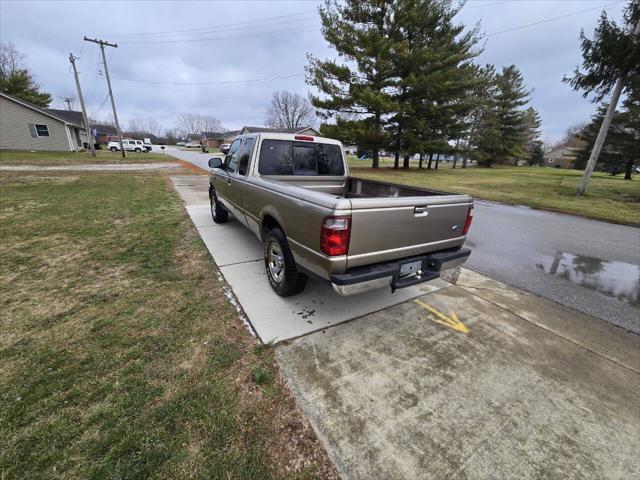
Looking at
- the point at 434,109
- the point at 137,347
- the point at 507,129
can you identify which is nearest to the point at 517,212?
the point at 137,347

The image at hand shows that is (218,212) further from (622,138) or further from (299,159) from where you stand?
(622,138)

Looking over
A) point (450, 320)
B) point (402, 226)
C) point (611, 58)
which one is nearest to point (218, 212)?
point (402, 226)

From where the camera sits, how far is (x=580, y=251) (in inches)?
233

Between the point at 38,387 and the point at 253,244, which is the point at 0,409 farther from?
the point at 253,244

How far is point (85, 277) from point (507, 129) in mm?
54001

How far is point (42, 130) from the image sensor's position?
26531mm

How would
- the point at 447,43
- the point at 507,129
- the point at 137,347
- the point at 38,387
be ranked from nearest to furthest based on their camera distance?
the point at 38,387
the point at 137,347
the point at 447,43
the point at 507,129

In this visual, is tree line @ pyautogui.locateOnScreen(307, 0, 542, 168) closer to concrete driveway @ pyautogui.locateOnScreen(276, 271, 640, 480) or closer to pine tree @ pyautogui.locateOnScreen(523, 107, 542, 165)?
concrete driveway @ pyautogui.locateOnScreen(276, 271, 640, 480)

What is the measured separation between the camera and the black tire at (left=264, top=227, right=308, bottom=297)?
318 centimetres

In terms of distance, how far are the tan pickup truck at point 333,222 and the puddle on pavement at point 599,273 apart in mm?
2619

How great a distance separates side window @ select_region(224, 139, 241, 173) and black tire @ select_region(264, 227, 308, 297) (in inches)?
71.3

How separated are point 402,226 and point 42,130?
37347mm

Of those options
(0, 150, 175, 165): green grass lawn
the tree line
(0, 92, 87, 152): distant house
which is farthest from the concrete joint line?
(0, 92, 87, 152): distant house

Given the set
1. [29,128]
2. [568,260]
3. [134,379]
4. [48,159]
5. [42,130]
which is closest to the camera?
[134,379]
